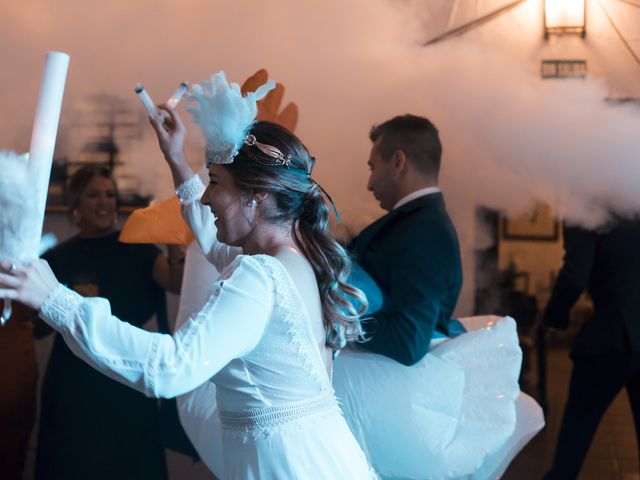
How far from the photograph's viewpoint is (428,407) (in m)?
2.23

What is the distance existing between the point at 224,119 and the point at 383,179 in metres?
0.96

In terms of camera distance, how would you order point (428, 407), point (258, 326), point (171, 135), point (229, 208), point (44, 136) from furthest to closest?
point (428, 407) → point (171, 135) → point (229, 208) → point (258, 326) → point (44, 136)

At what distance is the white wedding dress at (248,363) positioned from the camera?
128 cm

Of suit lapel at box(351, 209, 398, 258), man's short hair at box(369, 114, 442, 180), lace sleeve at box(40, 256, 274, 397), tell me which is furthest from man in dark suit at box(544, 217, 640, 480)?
lace sleeve at box(40, 256, 274, 397)

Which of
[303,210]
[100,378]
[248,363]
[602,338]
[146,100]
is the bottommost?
[100,378]

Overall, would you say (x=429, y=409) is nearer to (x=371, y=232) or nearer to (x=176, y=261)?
Result: (x=371, y=232)

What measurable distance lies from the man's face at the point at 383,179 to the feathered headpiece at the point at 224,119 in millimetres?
893

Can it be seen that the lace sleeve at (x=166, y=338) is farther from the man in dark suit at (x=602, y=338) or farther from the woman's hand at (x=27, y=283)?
the man in dark suit at (x=602, y=338)

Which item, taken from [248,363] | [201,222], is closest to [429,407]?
[201,222]

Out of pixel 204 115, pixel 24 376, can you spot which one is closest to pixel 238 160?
pixel 204 115

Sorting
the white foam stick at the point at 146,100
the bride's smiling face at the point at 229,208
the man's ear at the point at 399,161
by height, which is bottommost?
the bride's smiling face at the point at 229,208

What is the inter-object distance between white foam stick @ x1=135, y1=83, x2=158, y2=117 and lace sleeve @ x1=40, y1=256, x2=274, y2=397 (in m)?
0.53

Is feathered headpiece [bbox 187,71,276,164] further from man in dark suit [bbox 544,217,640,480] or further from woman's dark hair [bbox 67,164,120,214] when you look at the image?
man in dark suit [bbox 544,217,640,480]

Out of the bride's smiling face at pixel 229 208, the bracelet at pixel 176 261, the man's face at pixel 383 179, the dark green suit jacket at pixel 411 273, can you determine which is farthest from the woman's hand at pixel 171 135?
the bracelet at pixel 176 261
